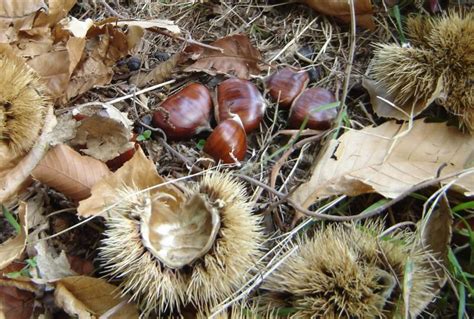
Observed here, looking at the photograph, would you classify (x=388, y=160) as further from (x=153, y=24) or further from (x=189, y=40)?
(x=153, y=24)

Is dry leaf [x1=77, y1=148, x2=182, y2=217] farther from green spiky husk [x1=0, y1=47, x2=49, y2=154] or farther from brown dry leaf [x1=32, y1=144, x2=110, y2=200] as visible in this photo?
green spiky husk [x1=0, y1=47, x2=49, y2=154]

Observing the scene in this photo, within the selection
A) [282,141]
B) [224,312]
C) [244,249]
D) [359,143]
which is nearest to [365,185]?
[359,143]

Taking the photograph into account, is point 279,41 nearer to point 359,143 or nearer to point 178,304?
point 359,143

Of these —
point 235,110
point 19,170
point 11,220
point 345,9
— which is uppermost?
point 345,9

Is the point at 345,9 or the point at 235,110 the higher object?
the point at 345,9

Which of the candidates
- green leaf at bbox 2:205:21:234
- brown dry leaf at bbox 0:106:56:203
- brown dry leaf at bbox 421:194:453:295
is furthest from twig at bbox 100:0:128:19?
brown dry leaf at bbox 421:194:453:295

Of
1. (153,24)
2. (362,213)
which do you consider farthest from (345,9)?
(362,213)
